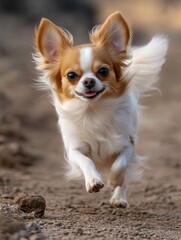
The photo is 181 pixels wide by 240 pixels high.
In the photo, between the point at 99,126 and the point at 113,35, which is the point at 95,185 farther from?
the point at 113,35

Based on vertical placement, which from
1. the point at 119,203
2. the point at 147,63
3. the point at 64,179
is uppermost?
the point at 147,63

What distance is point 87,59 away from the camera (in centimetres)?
566

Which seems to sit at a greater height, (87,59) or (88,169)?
(87,59)

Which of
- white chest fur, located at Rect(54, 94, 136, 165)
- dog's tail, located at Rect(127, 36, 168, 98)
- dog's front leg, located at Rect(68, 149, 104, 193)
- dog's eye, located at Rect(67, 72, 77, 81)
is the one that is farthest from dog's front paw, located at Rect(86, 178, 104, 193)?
dog's tail, located at Rect(127, 36, 168, 98)

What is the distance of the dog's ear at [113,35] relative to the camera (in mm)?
6062

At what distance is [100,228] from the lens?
523 centimetres

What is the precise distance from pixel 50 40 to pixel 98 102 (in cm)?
74

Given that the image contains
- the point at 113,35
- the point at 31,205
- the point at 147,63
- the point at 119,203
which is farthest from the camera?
the point at 147,63

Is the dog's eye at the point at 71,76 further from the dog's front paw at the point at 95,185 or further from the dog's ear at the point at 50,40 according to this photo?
the dog's front paw at the point at 95,185

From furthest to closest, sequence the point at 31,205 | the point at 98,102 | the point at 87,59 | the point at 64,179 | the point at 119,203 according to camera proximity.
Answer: the point at 64,179 → the point at 119,203 → the point at 98,102 → the point at 87,59 → the point at 31,205

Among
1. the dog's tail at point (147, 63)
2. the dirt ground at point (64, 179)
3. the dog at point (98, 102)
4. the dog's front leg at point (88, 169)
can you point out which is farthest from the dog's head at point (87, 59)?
the dirt ground at point (64, 179)

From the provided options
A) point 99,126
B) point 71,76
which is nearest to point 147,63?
point 99,126

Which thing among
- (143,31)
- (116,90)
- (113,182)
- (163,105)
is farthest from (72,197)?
(143,31)

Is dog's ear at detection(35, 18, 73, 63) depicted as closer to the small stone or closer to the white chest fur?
the white chest fur
